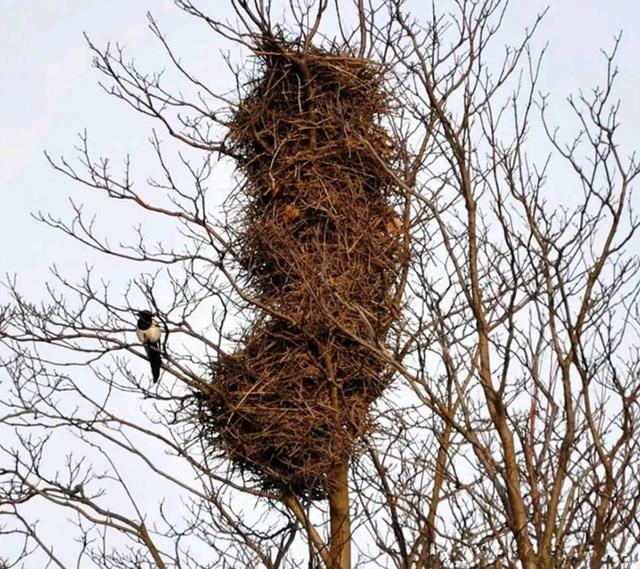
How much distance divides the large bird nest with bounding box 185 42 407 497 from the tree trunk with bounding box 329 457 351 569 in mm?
71

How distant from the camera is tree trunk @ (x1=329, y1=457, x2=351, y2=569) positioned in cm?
608

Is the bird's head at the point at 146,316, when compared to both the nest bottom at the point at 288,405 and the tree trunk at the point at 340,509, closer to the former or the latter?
the nest bottom at the point at 288,405

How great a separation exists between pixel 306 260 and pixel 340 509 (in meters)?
1.15

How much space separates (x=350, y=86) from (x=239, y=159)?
654 mm

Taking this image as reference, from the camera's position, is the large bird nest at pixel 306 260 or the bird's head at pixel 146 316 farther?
the large bird nest at pixel 306 260

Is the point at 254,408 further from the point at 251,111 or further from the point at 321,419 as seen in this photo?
the point at 251,111

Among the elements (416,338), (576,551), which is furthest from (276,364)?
(576,551)

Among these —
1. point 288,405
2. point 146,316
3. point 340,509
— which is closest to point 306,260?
point 288,405

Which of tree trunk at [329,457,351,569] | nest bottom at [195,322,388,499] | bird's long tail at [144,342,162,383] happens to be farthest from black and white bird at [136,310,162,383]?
tree trunk at [329,457,351,569]

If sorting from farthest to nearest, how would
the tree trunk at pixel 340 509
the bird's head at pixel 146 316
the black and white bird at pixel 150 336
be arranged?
the tree trunk at pixel 340 509, the black and white bird at pixel 150 336, the bird's head at pixel 146 316

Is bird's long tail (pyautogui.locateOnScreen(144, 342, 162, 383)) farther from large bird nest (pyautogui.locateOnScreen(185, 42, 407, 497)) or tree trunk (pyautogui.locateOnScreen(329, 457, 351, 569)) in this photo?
tree trunk (pyautogui.locateOnScreen(329, 457, 351, 569))

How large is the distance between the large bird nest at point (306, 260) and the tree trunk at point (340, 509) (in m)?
0.07

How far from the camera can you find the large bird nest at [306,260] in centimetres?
610

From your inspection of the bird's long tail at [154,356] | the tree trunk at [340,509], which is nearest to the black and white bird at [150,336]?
the bird's long tail at [154,356]
